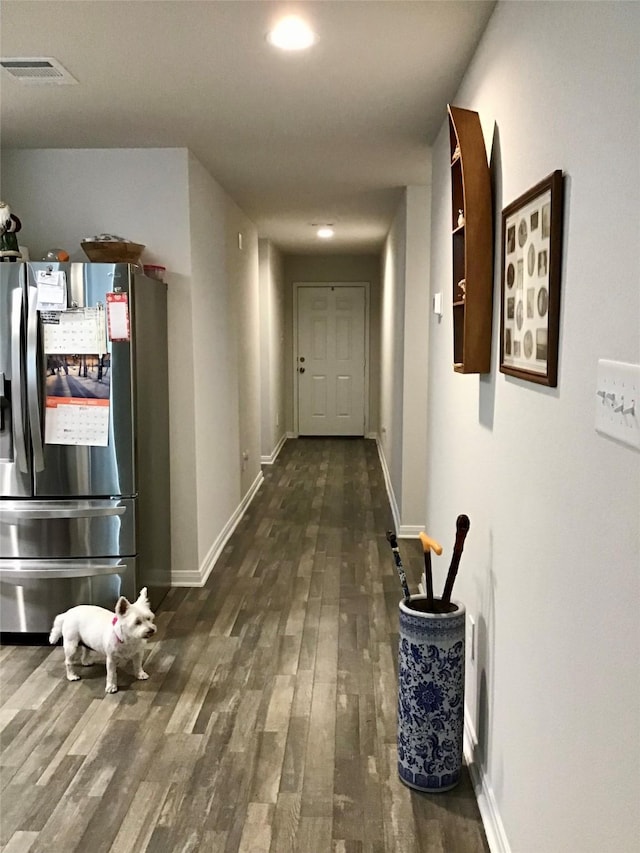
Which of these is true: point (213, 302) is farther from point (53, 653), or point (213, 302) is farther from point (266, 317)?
point (266, 317)

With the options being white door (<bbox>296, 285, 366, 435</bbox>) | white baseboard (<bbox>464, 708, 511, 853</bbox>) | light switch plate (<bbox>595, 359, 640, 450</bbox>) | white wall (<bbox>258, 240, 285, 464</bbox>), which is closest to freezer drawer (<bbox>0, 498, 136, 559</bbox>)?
white baseboard (<bbox>464, 708, 511, 853</bbox>)

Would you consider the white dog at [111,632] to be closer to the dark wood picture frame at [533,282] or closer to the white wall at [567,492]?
the white wall at [567,492]

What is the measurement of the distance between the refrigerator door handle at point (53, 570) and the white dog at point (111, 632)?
26cm

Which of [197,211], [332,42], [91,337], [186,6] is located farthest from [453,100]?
[91,337]

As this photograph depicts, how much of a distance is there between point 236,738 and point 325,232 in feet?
16.8

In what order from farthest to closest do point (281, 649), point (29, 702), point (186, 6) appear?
1. point (281, 649)
2. point (29, 702)
3. point (186, 6)

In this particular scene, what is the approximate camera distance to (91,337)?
3133 mm

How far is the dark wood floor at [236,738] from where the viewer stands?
6.47 feet

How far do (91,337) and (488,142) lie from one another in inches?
74.9

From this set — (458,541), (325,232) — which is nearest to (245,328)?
(325,232)

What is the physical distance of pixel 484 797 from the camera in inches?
80.4

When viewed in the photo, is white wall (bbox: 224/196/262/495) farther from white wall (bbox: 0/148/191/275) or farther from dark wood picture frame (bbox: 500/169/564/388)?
dark wood picture frame (bbox: 500/169/564/388)

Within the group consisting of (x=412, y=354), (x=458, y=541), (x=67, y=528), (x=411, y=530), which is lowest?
(x=411, y=530)

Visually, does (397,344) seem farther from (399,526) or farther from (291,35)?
(291,35)
